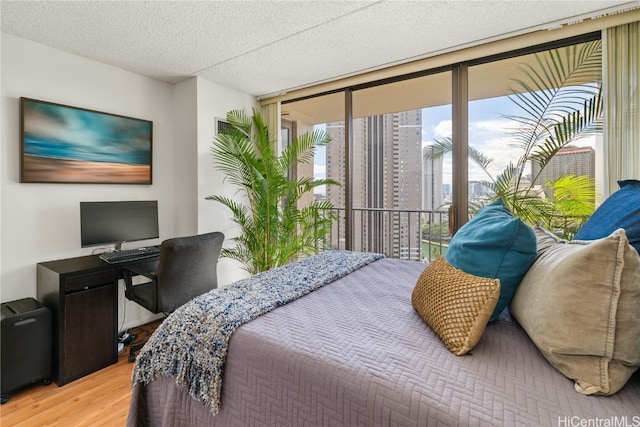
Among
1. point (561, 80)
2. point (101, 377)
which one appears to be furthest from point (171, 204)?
point (561, 80)

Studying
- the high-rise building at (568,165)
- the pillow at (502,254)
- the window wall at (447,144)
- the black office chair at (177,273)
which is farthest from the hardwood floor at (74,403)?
the high-rise building at (568,165)

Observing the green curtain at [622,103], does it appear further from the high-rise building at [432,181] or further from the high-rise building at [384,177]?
the high-rise building at [384,177]

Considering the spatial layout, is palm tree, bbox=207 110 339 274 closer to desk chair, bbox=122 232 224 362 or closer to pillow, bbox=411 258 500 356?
desk chair, bbox=122 232 224 362

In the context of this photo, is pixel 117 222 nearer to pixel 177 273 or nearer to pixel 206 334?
pixel 177 273

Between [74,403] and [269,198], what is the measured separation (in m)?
2.00

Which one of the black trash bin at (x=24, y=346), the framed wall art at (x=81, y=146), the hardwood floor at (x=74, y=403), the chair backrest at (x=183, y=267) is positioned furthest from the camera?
the framed wall art at (x=81, y=146)

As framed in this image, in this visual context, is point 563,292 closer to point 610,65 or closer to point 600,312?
point 600,312

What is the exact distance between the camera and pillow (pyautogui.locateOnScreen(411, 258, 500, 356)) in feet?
3.08

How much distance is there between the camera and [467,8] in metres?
1.93

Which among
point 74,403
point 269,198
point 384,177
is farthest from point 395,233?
point 74,403

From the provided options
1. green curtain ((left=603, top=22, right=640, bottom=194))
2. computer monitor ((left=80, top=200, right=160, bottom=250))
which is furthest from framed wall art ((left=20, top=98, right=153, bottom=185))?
green curtain ((left=603, top=22, right=640, bottom=194))

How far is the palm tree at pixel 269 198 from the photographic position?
117 inches

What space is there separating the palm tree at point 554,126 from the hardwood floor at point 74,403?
3.04 meters

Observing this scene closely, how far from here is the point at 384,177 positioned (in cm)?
369
